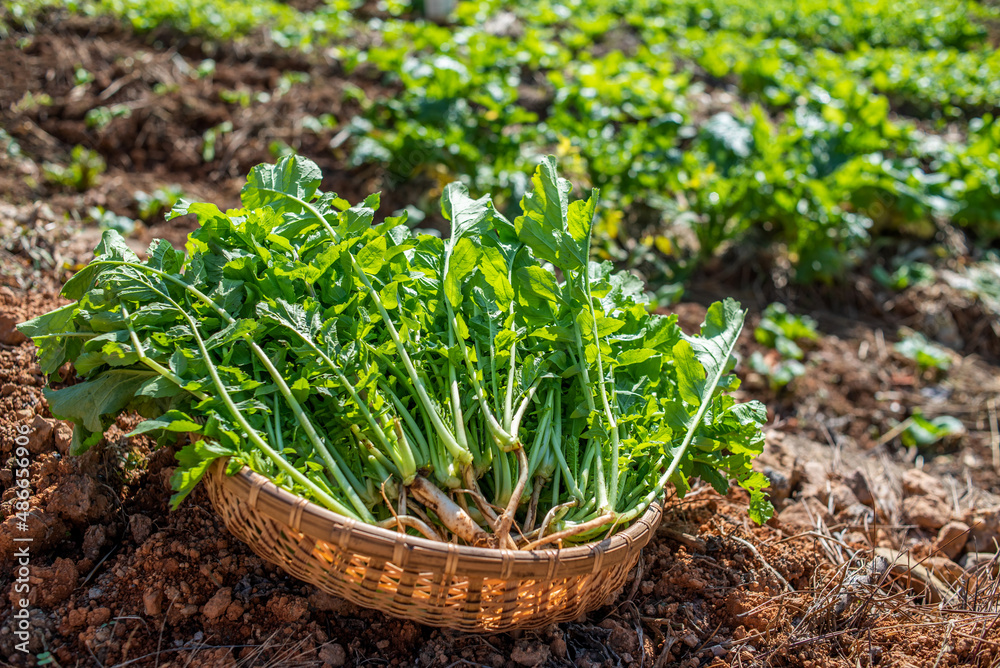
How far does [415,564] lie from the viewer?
1.46 m

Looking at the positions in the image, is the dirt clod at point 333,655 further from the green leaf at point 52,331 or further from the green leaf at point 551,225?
the green leaf at point 551,225

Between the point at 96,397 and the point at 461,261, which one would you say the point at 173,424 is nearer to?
the point at 96,397

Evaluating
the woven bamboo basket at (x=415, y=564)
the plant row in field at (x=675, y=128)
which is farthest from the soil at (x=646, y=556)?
the plant row in field at (x=675, y=128)

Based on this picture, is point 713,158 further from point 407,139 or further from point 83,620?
point 83,620

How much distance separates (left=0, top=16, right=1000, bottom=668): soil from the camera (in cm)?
176

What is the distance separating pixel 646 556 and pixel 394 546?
3.06ft

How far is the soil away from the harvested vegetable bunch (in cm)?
32

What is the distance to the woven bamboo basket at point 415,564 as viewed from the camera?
1.46 m

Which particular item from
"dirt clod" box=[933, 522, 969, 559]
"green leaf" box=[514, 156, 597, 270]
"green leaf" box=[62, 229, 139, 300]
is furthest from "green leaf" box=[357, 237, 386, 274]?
"dirt clod" box=[933, 522, 969, 559]

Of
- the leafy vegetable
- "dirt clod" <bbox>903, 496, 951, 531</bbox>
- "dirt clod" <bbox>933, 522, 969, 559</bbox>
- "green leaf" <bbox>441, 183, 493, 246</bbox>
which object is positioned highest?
"green leaf" <bbox>441, 183, 493, 246</bbox>

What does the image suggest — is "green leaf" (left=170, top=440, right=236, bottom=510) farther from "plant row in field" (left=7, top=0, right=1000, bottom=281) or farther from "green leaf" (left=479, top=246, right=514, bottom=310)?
"plant row in field" (left=7, top=0, right=1000, bottom=281)

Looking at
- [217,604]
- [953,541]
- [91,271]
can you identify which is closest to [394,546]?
[217,604]

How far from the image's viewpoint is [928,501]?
108 inches

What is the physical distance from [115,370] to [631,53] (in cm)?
594
